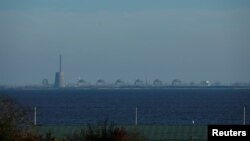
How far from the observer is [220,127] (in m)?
24.0

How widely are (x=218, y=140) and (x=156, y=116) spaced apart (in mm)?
83755

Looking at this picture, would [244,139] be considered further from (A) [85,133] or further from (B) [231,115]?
(B) [231,115]

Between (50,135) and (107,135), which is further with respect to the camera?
(50,135)

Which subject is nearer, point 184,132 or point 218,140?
point 218,140

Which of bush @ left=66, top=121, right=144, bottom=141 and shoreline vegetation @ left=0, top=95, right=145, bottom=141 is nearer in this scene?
bush @ left=66, top=121, right=144, bottom=141

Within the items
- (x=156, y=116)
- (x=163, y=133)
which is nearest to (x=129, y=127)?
(x=163, y=133)

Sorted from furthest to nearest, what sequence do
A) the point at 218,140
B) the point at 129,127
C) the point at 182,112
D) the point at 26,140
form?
1. the point at 182,112
2. the point at 129,127
3. the point at 26,140
4. the point at 218,140

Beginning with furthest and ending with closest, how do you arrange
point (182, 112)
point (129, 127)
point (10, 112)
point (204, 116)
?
point (182, 112) → point (204, 116) → point (129, 127) → point (10, 112)

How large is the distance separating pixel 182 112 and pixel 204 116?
478 inches

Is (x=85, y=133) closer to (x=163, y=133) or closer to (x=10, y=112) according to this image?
(x=10, y=112)

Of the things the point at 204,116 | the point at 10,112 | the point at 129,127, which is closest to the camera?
the point at 10,112

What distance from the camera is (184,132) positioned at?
45000 millimetres

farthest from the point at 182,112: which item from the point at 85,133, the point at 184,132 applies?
the point at 85,133

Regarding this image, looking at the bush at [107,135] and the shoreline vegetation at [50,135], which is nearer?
the bush at [107,135]
